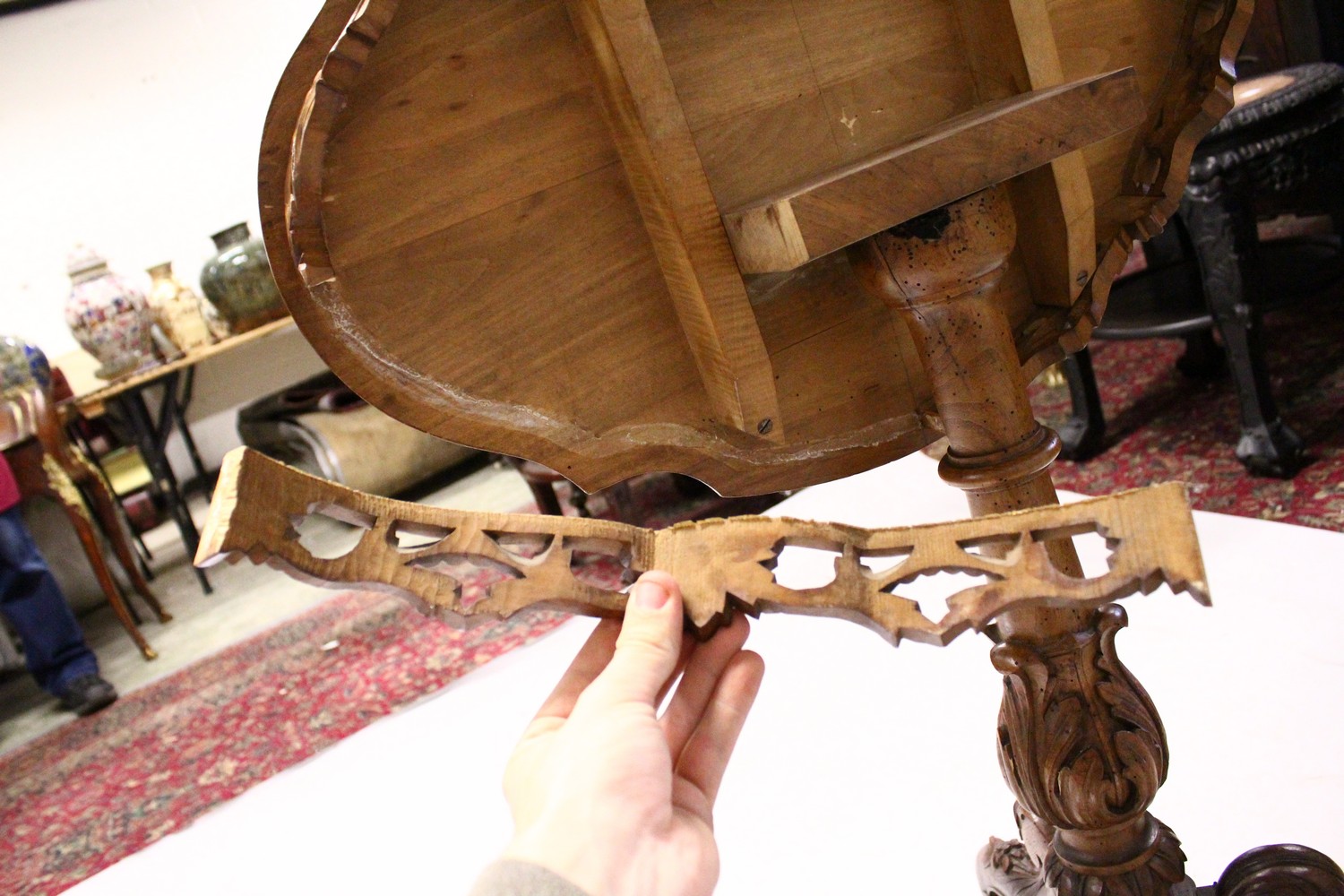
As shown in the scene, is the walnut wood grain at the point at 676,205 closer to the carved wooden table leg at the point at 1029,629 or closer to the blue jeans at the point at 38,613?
the carved wooden table leg at the point at 1029,629

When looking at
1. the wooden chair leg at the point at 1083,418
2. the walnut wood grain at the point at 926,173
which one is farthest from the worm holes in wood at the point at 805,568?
the walnut wood grain at the point at 926,173

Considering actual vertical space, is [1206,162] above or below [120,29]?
below

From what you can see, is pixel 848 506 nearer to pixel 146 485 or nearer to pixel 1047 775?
pixel 1047 775

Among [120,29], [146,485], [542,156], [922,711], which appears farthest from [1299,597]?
[120,29]

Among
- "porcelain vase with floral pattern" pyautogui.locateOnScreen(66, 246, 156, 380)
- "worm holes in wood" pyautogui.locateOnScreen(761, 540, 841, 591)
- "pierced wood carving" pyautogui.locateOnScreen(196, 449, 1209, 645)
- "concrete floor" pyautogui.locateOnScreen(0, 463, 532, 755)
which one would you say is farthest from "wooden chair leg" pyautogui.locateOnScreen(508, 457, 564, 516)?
"pierced wood carving" pyautogui.locateOnScreen(196, 449, 1209, 645)

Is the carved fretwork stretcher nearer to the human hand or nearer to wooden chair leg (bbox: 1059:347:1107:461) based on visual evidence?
the human hand

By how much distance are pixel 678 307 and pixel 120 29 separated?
4.68m

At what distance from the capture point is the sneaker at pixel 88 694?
9.92ft

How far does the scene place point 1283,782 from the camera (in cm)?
123

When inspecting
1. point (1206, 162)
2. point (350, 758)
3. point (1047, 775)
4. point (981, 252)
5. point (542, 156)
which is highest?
point (542, 156)

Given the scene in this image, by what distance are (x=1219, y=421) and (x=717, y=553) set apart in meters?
1.90

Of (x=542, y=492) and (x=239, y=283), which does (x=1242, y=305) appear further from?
(x=239, y=283)

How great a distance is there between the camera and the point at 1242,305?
1.95 meters

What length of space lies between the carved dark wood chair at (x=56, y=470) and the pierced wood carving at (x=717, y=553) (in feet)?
9.50
